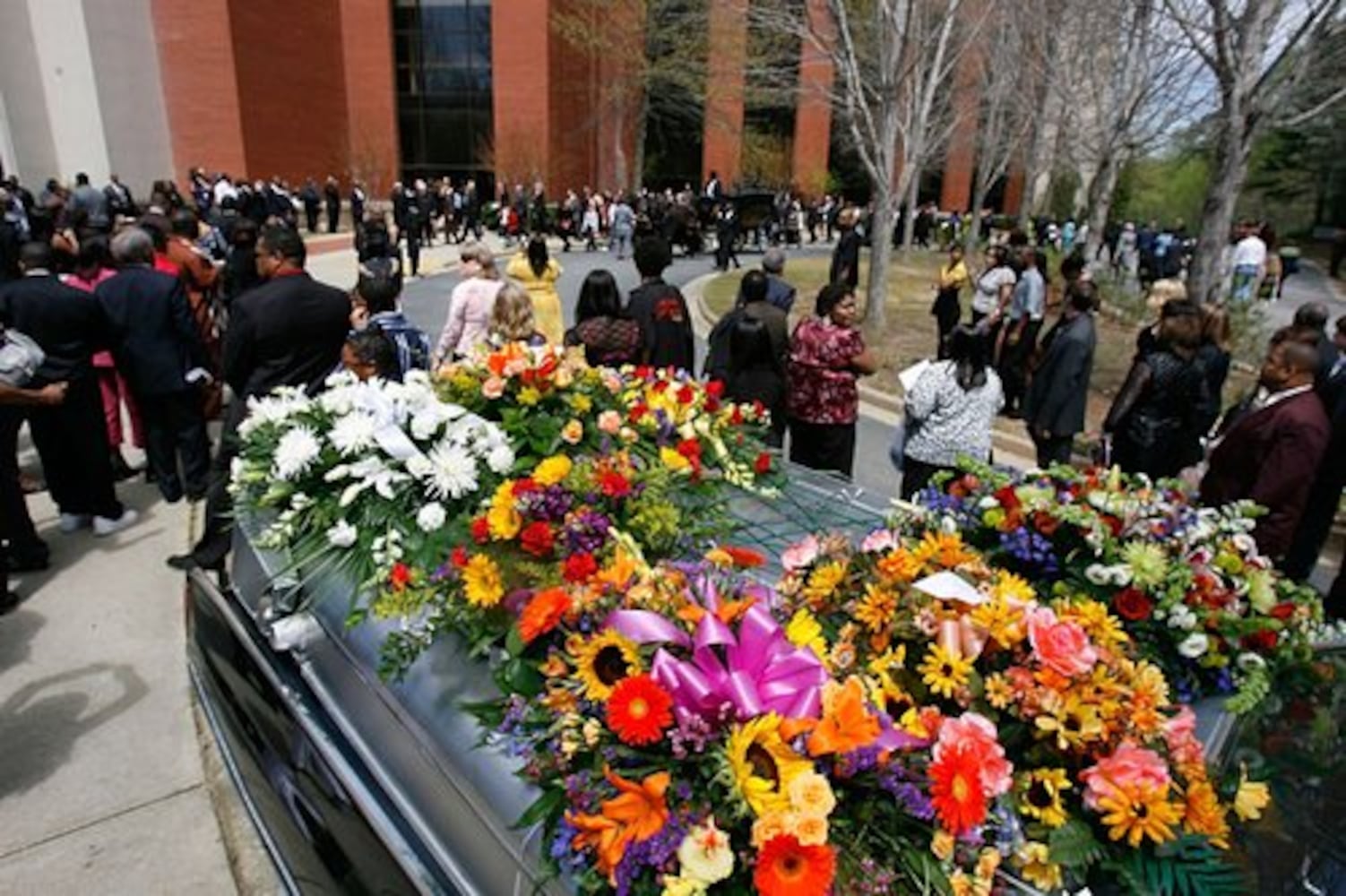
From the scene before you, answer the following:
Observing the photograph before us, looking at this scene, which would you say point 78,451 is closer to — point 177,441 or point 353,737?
point 177,441

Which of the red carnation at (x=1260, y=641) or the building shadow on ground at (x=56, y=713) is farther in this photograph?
the building shadow on ground at (x=56, y=713)

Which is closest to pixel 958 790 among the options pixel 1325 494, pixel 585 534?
pixel 585 534

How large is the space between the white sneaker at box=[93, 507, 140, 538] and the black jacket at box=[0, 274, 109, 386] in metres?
0.99

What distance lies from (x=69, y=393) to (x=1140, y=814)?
612cm

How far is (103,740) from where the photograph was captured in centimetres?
379

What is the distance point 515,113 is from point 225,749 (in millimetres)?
37634

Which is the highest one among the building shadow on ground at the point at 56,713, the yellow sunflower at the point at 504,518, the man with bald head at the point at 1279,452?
the yellow sunflower at the point at 504,518

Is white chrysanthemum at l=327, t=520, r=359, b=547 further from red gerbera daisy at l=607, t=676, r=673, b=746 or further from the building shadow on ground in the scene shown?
the building shadow on ground

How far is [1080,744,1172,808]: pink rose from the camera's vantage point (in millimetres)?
1688

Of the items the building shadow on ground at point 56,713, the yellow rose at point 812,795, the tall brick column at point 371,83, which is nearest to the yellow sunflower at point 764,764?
the yellow rose at point 812,795

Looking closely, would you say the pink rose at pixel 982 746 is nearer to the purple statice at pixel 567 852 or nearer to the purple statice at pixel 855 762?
the purple statice at pixel 855 762

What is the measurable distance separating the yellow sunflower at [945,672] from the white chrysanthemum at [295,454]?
84.6 inches

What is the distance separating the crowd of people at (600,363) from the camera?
463cm

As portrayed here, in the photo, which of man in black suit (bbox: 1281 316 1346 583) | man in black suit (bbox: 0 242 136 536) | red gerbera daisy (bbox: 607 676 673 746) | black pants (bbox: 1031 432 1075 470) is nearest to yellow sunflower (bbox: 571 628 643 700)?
red gerbera daisy (bbox: 607 676 673 746)
